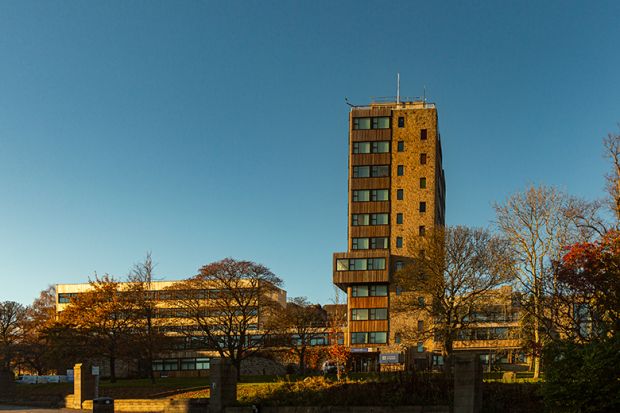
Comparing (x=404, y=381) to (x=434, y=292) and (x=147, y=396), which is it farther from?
(x=434, y=292)

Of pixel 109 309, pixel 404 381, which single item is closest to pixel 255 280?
pixel 109 309

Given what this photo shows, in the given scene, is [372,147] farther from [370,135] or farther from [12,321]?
[12,321]

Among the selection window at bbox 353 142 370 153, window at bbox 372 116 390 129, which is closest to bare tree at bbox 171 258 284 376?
window at bbox 353 142 370 153

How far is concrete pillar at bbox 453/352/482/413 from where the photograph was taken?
22.3 meters

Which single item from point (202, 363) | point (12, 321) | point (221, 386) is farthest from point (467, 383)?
point (12, 321)

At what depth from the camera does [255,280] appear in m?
61.9

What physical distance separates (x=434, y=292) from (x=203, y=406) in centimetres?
2889

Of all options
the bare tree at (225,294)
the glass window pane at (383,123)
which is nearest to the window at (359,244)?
the glass window pane at (383,123)

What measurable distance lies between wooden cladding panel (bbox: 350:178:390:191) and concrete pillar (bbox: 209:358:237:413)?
158ft

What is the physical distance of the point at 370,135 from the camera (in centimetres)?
7588

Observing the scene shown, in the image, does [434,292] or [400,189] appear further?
[400,189]

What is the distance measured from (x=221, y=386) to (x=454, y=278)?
1219 inches

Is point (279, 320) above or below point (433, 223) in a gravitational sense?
below

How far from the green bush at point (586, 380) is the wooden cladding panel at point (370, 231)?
5457cm
